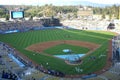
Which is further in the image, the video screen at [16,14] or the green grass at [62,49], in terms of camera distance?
the video screen at [16,14]

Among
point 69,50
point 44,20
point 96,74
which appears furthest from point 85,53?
point 44,20

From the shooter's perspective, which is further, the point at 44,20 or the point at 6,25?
the point at 44,20

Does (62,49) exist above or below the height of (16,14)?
below

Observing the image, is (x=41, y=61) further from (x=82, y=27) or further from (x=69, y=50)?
(x=82, y=27)

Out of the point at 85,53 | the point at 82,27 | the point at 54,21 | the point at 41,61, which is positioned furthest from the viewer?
the point at 54,21

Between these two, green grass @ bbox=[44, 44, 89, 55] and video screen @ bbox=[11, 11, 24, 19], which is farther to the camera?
video screen @ bbox=[11, 11, 24, 19]

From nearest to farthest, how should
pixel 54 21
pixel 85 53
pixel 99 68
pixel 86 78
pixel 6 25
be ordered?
pixel 86 78, pixel 99 68, pixel 85 53, pixel 6 25, pixel 54 21

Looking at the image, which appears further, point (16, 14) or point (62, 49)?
point (16, 14)

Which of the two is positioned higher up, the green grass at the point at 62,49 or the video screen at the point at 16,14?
the video screen at the point at 16,14

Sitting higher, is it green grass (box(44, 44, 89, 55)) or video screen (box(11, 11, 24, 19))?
video screen (box(11, 11, 24, 19))

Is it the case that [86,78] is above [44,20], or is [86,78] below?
below
